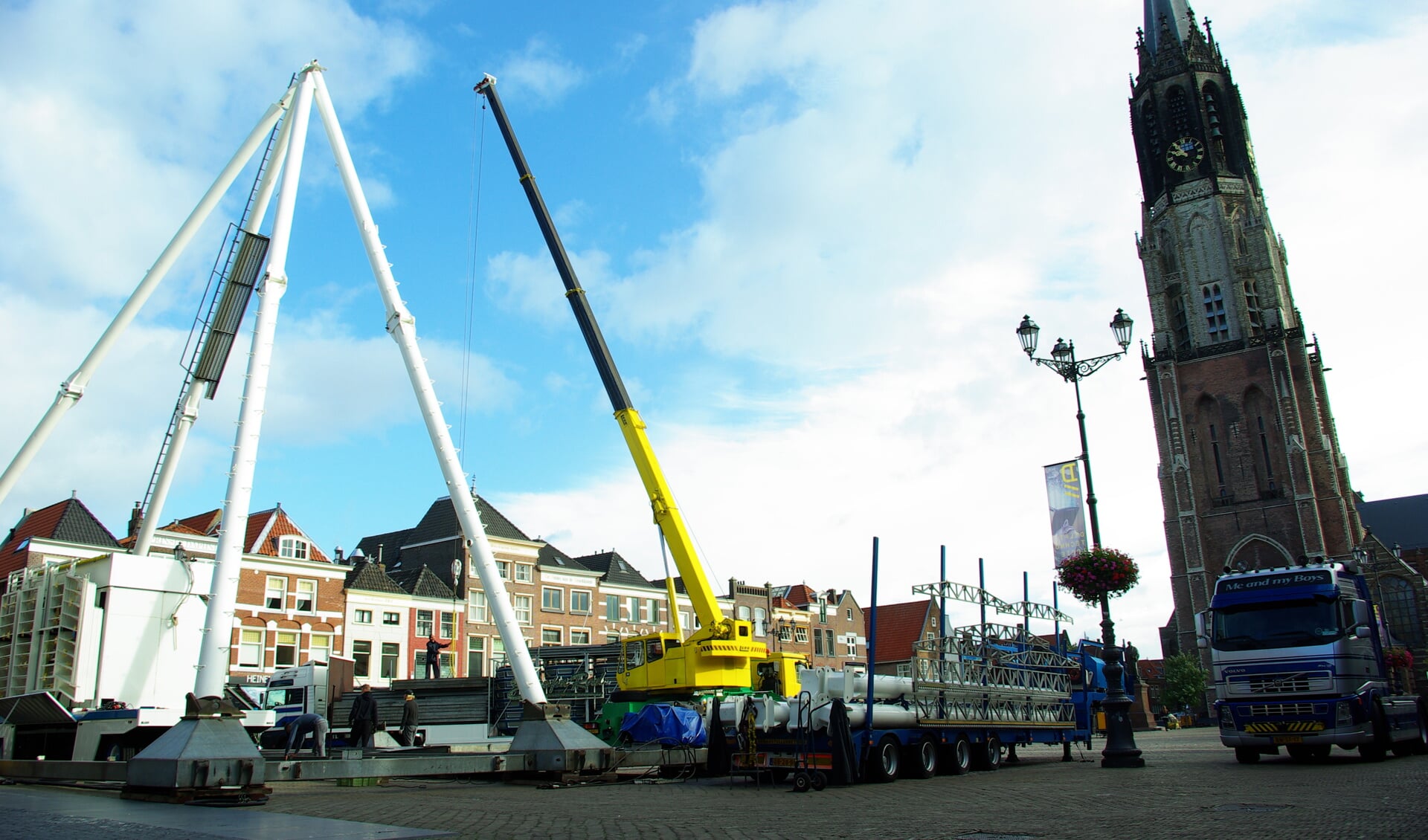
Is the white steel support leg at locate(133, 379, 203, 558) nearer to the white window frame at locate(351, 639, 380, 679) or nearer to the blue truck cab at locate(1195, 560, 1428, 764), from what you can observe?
the blue truck cab at locate(1195, 560, 1428, 764)

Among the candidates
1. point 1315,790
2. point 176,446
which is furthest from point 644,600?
point 1315,790

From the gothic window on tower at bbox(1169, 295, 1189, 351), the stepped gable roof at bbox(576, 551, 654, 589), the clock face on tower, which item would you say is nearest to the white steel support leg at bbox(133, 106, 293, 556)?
the stepped gable roof at bbox(576, 551, 654, 589)

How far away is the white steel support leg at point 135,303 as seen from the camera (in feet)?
63.4

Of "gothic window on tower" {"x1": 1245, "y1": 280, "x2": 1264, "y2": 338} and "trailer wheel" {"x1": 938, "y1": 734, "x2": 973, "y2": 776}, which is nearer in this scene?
"trailer wheel" {"x1": 938, "y1": 734, "x2": 973, "y2": 776}

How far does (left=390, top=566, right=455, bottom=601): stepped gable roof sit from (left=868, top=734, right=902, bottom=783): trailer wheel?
110 feet

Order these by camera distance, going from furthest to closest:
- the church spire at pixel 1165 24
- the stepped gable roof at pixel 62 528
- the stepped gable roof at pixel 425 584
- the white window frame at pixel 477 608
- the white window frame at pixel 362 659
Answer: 1. the church spire at pixel 1165 24
2. the white window frame at pixel 477 608
3. the stepped gable roof at pixel 425 584
4. the white window frame at pixel 362 659
5. the stepped gable roof at pixel 62 528

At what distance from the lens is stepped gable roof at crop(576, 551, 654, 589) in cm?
5647

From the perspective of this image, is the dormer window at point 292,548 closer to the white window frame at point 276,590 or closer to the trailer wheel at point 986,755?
the white window frame at point 276,590

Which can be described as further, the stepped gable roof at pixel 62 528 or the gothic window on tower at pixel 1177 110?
the gothic window on tower at pixel 1177 110

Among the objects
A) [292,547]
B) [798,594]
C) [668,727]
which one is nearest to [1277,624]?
[668,727]

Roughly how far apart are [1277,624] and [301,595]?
3641 cm

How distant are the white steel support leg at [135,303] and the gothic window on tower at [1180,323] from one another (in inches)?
2970

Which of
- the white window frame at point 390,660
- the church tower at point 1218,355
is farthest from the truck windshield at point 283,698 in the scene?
the church tower at point 1218,355

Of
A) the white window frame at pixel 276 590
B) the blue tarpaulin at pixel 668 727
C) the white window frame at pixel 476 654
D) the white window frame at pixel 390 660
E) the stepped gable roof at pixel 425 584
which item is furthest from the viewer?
the white window frame at pixel 476 654
